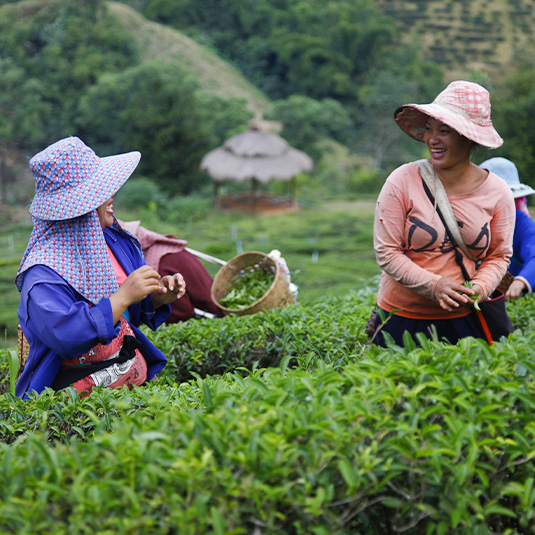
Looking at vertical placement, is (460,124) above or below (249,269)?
above

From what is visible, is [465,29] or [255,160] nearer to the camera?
[255,160]

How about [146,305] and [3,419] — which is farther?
[146,305]

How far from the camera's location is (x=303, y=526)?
1.48 metres

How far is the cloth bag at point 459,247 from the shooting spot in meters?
2.44

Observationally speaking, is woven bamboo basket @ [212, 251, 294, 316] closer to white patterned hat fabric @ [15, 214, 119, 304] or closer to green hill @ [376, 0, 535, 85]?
white patterned hat fabric @ [15, 214, 119, 304]

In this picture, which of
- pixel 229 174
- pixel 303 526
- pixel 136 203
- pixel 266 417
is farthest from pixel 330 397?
pixel 136 203

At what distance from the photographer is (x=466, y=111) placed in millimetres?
2490

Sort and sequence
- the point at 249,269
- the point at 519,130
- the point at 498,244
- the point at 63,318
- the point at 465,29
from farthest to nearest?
the point at 465,29
the point at 519,130
the point at 249,269
the point at 498,244
the point at 63,318

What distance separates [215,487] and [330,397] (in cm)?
37

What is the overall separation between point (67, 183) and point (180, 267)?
1.72 m

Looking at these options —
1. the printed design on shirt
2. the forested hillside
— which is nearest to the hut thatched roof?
the forested hillside

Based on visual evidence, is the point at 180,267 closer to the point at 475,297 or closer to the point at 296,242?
the point at 475,297

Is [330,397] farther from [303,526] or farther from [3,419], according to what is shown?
[3,419]

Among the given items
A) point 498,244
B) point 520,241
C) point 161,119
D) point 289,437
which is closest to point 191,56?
point 161,119
